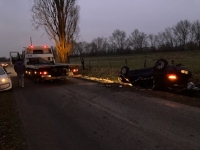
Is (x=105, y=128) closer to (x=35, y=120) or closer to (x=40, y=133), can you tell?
(x=40, y=133)

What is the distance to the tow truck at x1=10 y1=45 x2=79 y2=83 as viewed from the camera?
16422 millimetres

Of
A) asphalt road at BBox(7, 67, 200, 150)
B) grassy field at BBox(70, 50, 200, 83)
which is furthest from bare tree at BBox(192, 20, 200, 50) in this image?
asphalt road at BBox(7, 67, 200, 150)

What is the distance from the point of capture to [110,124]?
6789 millimetres

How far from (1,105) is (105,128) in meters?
5.18

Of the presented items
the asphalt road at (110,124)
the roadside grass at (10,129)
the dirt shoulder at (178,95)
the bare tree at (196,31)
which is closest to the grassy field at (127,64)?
the dirt shoulder at (178,95)

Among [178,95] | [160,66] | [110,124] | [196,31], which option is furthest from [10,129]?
[196,31]

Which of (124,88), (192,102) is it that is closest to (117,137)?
(192,102)

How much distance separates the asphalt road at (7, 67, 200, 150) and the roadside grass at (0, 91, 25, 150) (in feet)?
0.59

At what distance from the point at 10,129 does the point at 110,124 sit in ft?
8.23

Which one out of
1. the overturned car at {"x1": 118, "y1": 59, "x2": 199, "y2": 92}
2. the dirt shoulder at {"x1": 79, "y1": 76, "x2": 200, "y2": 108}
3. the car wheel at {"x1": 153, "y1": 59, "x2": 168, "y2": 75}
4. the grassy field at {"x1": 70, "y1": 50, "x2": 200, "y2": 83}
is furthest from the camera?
the grassy field at {"x1": 70, "y1": 50, "x2": 200, "y2": 83}

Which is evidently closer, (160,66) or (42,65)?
(160,66)

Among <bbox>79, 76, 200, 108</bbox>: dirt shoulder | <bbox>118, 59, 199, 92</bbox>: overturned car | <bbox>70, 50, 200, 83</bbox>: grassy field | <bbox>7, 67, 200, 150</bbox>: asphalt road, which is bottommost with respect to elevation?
<bbox>70, 50, 200, 83</bbox>: grassy field

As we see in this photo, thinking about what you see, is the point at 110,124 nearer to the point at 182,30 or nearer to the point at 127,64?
the point at 127,64

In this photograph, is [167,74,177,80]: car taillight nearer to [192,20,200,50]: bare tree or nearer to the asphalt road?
the asphalt road
